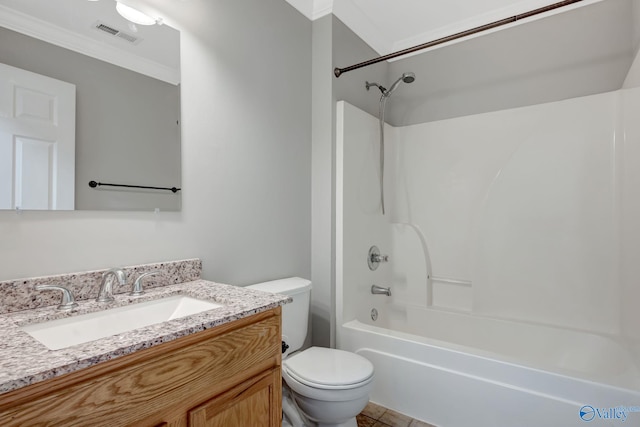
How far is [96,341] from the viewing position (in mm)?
792

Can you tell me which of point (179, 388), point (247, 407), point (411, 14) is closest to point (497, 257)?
point (411, 14)

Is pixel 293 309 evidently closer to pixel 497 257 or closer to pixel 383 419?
pixel 383 419

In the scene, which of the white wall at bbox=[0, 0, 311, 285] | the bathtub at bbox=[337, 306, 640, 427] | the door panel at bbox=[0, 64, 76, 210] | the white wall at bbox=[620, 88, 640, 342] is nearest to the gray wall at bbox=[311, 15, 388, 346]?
the white wall at bbox=[0, 0, 311, 285]

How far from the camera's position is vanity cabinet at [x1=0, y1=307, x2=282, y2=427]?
0.67 metres

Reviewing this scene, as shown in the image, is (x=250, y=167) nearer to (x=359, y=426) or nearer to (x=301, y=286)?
(x=301, y=286)

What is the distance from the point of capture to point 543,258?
2.28 m

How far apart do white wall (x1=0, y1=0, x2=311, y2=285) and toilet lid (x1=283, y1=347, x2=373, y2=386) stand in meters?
0.49

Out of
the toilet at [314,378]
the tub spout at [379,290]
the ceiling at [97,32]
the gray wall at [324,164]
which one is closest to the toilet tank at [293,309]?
the toilet at [314,378]

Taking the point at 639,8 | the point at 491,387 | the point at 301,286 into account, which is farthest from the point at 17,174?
the point at 639,8

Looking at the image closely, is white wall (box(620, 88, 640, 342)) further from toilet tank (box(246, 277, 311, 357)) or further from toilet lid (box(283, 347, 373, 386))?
toilet tank (box(246, 277, 311, 357))

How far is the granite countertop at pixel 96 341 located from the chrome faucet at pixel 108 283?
26mm

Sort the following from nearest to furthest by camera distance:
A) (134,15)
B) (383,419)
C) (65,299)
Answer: (65,299)
(134,15)
(383,419)

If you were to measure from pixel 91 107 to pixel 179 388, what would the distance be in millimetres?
1018

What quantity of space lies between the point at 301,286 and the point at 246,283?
0.29m
